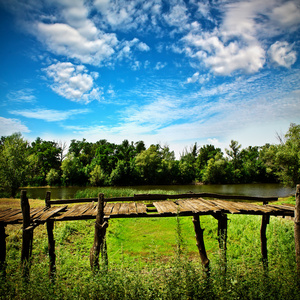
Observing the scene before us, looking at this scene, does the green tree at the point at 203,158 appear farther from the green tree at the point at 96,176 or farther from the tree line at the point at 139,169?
the green tree at the point at 96,176

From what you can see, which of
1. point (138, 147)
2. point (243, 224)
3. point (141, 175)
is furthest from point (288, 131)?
point (138, 147)

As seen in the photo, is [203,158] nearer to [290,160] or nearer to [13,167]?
[290,160]

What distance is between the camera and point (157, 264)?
7496mm

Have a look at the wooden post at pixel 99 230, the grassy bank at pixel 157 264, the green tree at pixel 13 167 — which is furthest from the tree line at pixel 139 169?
the wooden post at pixel 99 230

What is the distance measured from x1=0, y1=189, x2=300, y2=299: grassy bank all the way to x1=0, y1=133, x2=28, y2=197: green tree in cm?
1992

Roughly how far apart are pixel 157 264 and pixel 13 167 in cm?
2942

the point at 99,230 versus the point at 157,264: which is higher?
the point at 99,230

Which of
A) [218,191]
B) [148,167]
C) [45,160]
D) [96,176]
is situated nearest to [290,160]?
[218,191]

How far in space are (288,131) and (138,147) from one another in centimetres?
5173

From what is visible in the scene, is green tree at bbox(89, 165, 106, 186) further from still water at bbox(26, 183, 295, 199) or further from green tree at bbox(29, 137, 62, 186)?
green tree at bbox(29, 137, 62, 186)

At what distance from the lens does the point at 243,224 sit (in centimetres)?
1158

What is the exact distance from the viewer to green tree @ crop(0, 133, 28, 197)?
1097 inches

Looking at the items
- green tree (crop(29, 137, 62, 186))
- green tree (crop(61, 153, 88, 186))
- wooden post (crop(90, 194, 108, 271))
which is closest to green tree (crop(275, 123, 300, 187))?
wooden post (crop(90, 194, 108, 271))

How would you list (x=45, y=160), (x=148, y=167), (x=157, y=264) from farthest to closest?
(x=45, y=160)
(x=148, y=167)
(x=157, y=264)
